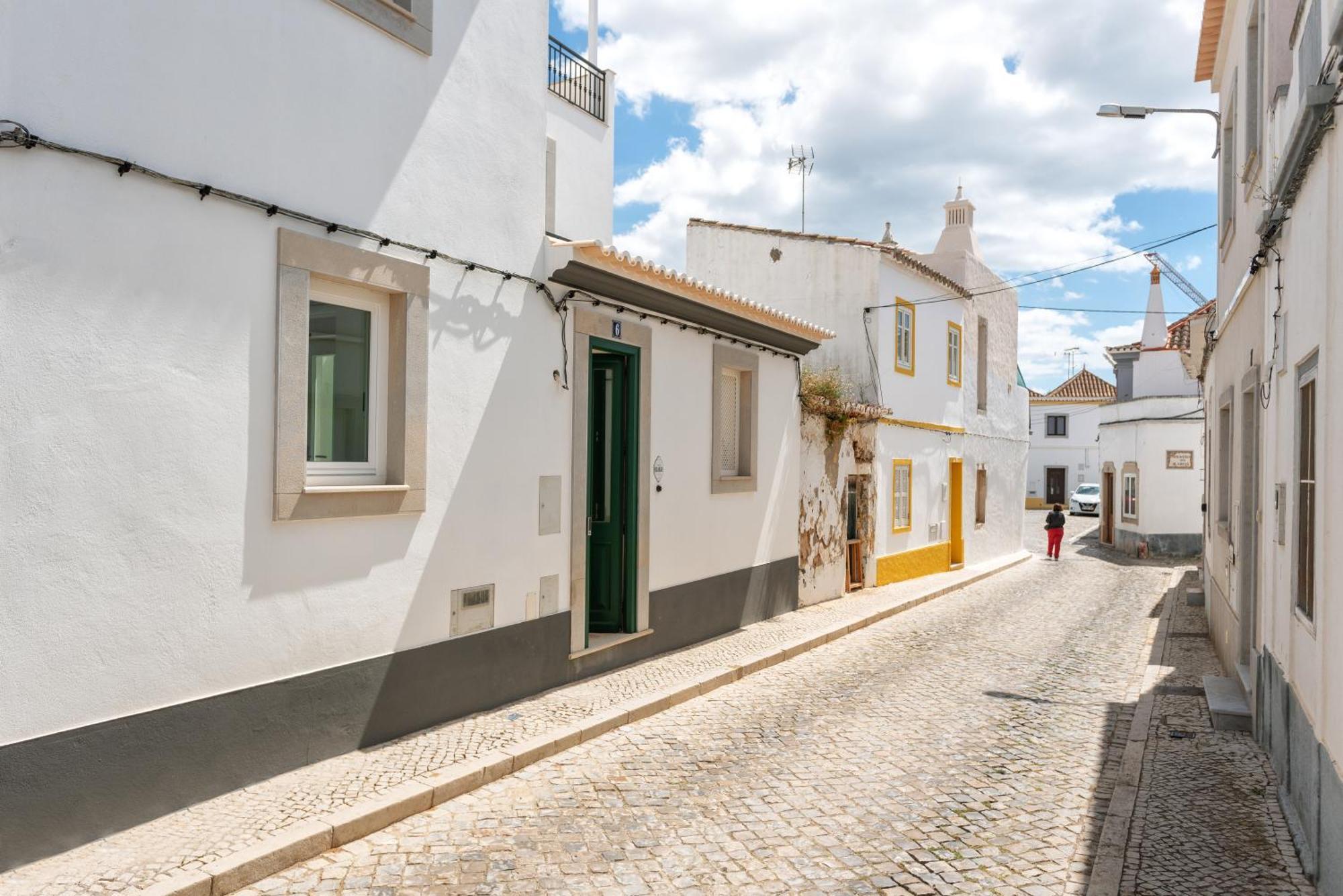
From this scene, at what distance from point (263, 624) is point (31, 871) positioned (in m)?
1.56

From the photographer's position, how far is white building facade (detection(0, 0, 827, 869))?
14.3 ft

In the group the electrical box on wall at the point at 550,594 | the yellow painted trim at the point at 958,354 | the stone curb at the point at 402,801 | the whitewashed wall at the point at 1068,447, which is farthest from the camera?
the whitewashed wall at the point at 1068,447

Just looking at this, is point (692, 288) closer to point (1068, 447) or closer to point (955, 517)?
point (955, 517)

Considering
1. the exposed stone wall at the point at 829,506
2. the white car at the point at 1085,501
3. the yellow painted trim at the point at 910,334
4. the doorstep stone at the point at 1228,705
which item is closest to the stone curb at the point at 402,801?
the doorstep stone at the point at 1228,705

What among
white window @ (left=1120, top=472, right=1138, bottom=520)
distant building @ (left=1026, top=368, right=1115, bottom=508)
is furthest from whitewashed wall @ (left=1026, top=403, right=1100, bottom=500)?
white window @ (left=1120, top=472, right=1138, bottom=520)

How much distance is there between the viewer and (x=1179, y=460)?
25.1m

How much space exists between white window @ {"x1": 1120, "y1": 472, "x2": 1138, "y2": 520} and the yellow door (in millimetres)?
8586

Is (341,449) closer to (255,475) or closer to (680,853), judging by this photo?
(255,475)

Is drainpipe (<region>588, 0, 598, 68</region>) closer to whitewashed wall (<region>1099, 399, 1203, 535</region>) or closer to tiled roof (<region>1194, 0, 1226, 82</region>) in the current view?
tiled roof (<region>1194, 0, 1226, 82</region>)

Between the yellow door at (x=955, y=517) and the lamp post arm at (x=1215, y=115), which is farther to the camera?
the yellow door at (x=955, y=517)

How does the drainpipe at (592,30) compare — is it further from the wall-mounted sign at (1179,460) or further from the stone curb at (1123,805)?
the wall-mounted sign at (1179,460)

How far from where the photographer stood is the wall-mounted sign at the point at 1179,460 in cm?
2497

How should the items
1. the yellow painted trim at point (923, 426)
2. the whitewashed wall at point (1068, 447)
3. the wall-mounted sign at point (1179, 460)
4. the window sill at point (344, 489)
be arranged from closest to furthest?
the window sill at point (344, 489) < the yellow painted trim at point (923, 426) < the wall-mounted sign at point (1179, 460) < the whitewashed wall at point (1068, 447)

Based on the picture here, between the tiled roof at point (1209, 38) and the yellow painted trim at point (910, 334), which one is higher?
the tiled roof at point (1209, 38)
